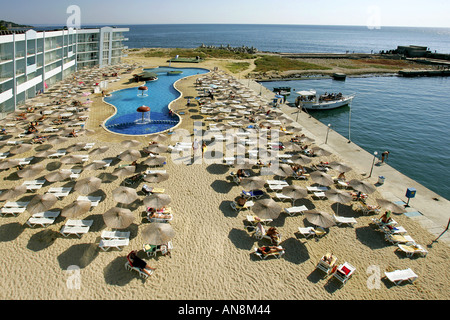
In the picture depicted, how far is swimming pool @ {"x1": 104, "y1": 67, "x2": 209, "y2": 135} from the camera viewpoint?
30000 mm

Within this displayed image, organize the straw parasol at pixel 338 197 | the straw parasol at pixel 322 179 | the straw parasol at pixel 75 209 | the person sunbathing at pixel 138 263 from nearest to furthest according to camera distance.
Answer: the person sunbathing at pixel 138 263 < the straw parasol at pixel 75 209 < the straw parasol at pixel 338 197 < the straw parasol at pixel 322 179

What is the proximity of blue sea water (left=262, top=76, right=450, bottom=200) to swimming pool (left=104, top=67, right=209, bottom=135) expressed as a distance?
22368mm

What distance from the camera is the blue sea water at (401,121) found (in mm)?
29062

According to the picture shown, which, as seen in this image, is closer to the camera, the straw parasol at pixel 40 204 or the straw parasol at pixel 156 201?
the straw parasol at pixel 40 204

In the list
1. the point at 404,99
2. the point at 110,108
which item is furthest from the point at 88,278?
the point at 404,99

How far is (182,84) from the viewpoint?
49438 millimetres

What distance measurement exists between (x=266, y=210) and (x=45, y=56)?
47.8 meters

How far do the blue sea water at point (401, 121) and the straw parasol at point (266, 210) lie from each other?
18.3 metres

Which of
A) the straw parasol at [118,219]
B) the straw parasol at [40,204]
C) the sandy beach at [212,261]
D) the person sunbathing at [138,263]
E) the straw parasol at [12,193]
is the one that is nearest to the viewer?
the sandy beach at [212,261]

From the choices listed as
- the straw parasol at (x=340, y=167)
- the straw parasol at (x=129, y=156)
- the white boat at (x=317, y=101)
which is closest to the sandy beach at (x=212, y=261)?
the straw parasol at (x=129, y=156)

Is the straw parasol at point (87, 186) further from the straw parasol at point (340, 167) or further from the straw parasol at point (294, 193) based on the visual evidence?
the straw parasol at point (340, 167)

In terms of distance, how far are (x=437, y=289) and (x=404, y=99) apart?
54.9m
